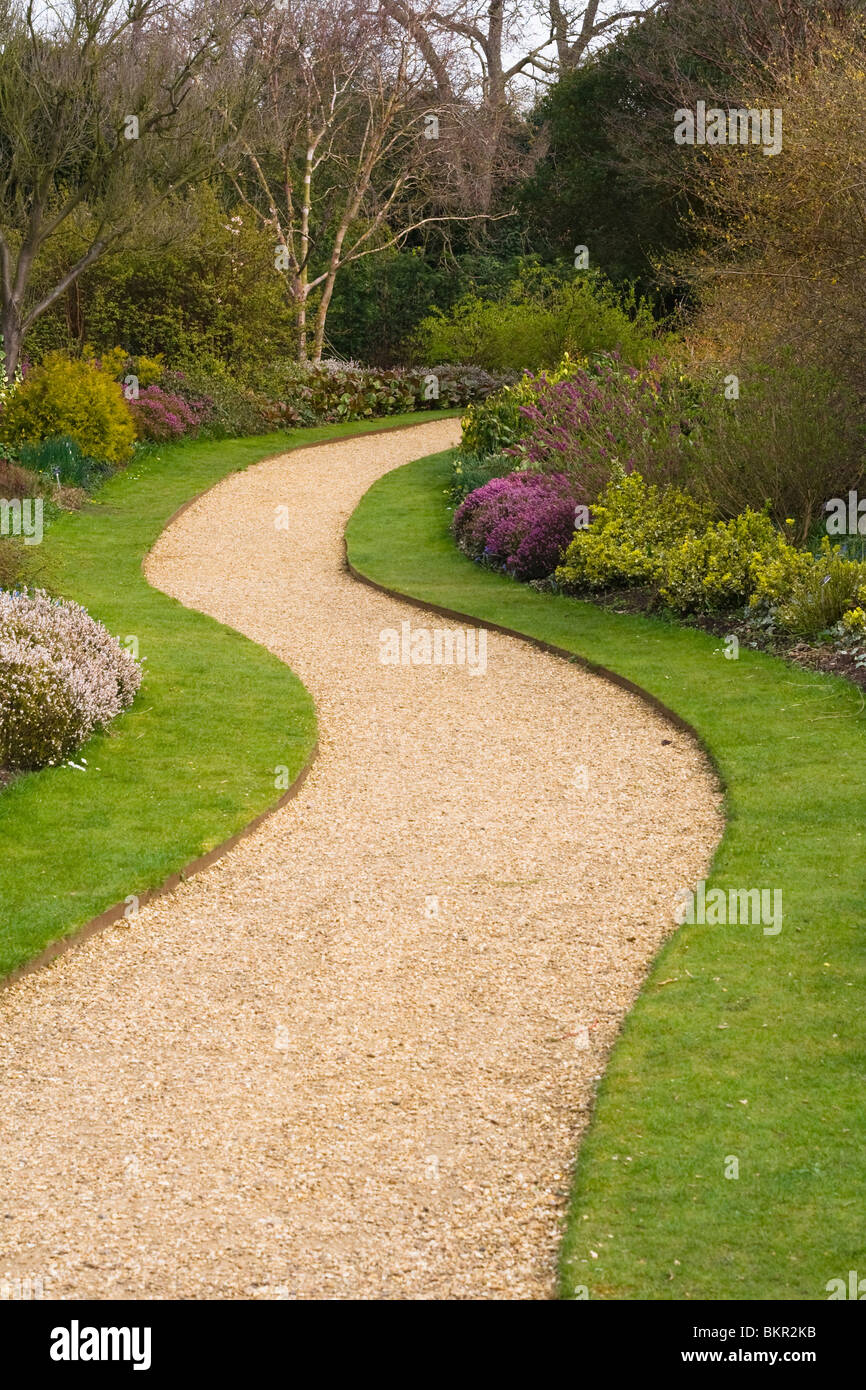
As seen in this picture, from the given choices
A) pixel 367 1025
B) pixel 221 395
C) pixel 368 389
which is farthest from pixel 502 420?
pixel 367 1025

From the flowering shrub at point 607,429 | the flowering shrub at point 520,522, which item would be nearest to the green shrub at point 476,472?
the flowering shrub at point 607,429

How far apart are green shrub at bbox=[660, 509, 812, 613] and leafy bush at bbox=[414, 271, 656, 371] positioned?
9678 millimetres

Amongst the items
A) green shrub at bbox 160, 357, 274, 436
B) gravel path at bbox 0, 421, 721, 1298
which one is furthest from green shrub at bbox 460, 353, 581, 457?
gravel path at bbox 0, 421, 721, 1298

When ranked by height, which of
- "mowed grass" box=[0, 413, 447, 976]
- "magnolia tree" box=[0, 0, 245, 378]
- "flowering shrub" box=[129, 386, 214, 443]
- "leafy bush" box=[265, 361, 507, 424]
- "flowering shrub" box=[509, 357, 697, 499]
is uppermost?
"magnolia tree" box=[0, 0, 245, 378]

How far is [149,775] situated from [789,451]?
691 cm

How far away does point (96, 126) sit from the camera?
19719 mm

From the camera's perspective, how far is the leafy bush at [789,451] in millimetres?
12078

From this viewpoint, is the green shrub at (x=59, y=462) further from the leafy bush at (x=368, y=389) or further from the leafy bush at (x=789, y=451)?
the leafy bush at (x=789, y=451)

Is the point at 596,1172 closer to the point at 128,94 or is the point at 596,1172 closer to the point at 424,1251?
the point at 424,1251

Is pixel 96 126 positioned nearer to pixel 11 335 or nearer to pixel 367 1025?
pixel 11 335

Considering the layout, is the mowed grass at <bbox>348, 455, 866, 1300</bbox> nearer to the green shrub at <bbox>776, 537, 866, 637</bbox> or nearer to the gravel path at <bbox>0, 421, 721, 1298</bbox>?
the gravel path at <bbox>0, 421, 721, 1298</bbox>

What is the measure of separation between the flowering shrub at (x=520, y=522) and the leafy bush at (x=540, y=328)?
6.22 meters

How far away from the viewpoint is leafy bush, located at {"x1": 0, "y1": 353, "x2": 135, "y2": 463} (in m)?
18.3

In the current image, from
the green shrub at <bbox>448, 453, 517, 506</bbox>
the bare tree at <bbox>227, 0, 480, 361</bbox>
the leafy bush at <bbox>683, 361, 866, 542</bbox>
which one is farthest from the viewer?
the bare tree at <bbox>227, 0, 480, 361</bbox>
